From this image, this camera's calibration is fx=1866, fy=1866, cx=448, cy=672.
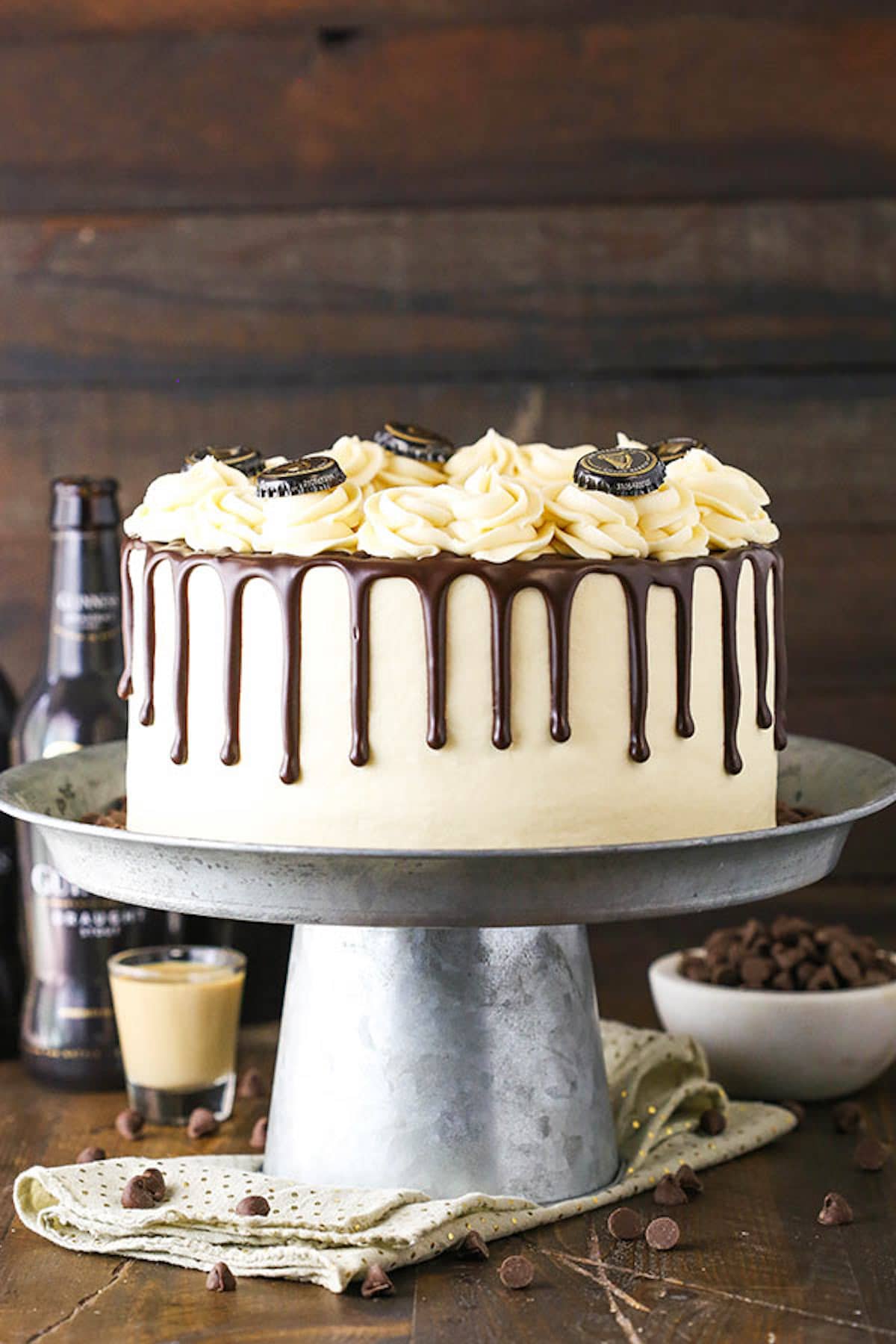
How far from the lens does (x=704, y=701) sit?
4.60 ft

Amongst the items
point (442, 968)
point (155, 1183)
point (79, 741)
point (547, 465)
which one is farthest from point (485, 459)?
point (155, 1183)

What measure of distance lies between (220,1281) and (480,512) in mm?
585

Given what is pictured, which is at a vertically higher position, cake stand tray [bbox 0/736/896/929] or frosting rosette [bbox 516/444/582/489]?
frosting rosette [bbox 516/444/582/489]

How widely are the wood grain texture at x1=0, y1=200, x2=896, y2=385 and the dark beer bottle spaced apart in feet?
1.51

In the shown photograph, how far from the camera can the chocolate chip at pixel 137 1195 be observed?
4.75 feet

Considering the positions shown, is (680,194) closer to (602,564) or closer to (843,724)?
(843,724)

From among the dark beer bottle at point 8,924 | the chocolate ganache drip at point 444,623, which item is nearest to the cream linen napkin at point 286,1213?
the chocolate ganache drip at point 444,623

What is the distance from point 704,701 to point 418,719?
228 millimetres

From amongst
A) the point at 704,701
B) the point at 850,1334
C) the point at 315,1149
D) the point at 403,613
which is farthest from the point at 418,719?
the point at 850,1334

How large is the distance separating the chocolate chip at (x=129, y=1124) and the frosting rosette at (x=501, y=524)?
0.70 m

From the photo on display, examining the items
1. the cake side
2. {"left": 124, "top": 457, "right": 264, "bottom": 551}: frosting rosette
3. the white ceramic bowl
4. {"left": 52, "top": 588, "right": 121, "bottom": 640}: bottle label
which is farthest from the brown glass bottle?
the white ceramic bowl

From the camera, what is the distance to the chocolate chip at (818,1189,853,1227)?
1475mm

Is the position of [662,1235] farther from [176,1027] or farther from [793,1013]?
[176,1027]

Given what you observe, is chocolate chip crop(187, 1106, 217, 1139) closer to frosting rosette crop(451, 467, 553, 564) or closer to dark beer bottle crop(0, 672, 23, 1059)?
dark beer bottle crop(0, 672, 23, 1059)
